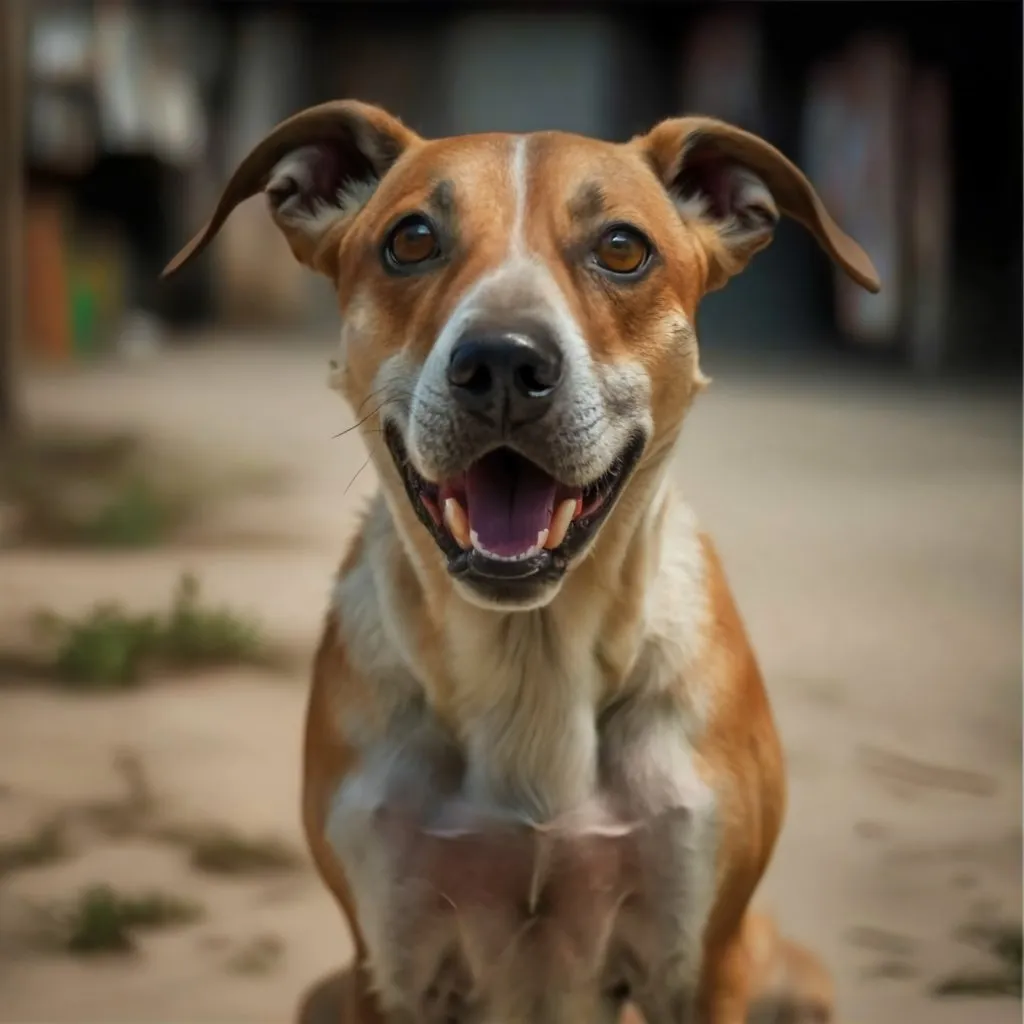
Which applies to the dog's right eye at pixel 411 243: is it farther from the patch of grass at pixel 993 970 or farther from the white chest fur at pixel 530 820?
the patch of grass at pixel 993 970

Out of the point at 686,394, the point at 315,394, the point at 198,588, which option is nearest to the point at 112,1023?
the point at 198,588

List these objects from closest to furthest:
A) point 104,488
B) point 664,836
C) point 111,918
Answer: point 664,836 → point 111,918 → point 104,488

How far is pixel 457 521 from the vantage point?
3.67 ft

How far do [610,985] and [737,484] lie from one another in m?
0.69

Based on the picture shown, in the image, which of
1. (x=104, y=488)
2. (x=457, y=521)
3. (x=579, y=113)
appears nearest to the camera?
(x=457, y=521)

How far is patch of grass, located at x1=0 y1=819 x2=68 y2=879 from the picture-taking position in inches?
67.9

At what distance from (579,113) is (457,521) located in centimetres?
70

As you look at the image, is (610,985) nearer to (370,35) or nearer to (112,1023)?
(112,1023)

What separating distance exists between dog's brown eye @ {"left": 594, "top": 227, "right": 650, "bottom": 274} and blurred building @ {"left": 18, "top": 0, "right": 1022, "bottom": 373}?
385 mm

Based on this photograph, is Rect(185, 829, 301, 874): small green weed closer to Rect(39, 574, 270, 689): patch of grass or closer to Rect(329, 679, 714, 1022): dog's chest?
Rect(39, 574, 270, 689): patch of grass

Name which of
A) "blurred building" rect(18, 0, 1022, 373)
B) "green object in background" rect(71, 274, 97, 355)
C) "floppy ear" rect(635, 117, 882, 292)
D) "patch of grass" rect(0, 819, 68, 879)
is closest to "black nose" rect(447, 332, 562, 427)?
"floppy ear" rect(635, 117, 882, 292)

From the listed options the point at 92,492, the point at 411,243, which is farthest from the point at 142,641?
the point at 411,243

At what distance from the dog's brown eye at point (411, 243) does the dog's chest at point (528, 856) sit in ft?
1.42

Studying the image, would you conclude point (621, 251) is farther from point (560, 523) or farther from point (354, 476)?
point (354, 476)
